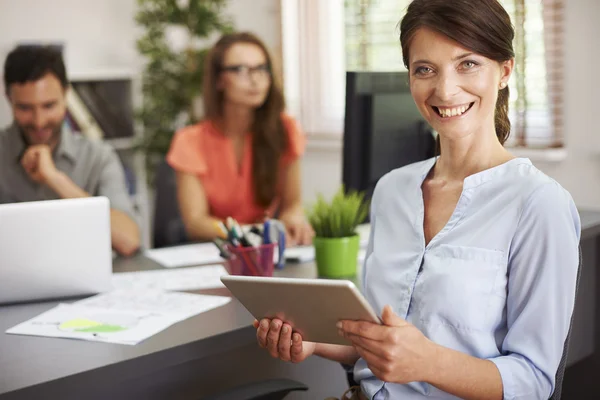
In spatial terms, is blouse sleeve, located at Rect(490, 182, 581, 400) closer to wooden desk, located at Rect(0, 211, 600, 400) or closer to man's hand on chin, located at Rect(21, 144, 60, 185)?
wooden desk, located at Rect(0, 211, 600, 400)

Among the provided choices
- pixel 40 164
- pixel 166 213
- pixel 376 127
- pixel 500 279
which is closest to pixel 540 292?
pixel 500 279

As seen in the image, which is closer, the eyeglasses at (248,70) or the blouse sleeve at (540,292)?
the blouse sleeve at (540,292)

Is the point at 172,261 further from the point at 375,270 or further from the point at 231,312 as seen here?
the point at 375,270

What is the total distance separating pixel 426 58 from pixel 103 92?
3.13 m

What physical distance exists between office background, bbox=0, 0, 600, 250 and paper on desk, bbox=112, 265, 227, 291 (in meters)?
2.02

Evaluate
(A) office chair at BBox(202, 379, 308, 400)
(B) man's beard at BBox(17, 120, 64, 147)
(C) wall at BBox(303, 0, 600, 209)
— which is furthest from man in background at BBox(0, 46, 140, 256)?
(C) wall at BBox(303, 0, 600, 209)

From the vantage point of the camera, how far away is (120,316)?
1642 millimetres

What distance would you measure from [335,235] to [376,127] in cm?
33

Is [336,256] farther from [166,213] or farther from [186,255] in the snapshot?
[166,213]

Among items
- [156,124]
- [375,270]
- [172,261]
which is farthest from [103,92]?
[375,270]

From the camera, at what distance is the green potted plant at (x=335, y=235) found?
1919mm

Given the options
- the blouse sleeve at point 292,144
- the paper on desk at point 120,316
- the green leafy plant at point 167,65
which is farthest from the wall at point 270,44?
the paper on desk at point 120,316

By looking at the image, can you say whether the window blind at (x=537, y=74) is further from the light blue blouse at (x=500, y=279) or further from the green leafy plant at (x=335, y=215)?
the light blue blouse at (x=500, y=279)

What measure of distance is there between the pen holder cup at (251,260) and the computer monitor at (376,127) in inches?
14.6
